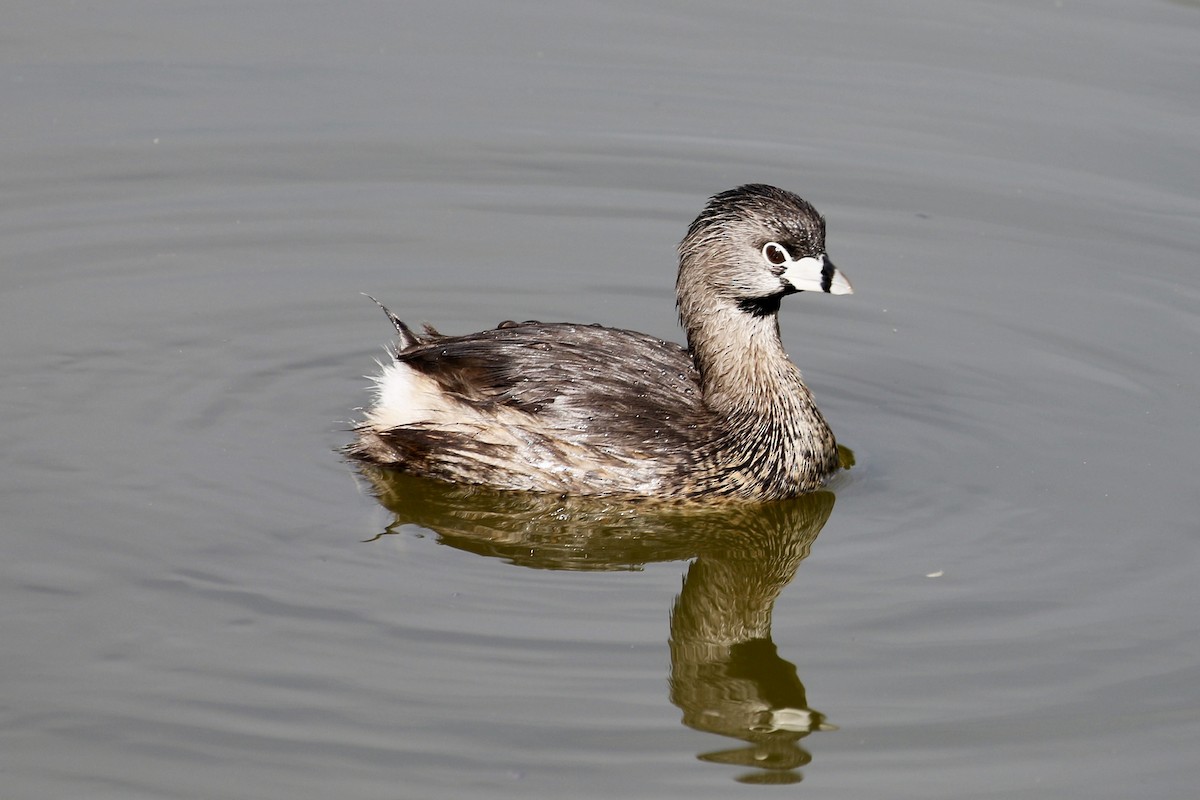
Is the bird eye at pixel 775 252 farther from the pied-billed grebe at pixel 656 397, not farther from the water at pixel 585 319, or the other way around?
the water at pixel 585 319

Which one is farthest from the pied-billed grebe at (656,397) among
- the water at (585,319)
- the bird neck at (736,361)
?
the water at (585,319)

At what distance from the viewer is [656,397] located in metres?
8.48

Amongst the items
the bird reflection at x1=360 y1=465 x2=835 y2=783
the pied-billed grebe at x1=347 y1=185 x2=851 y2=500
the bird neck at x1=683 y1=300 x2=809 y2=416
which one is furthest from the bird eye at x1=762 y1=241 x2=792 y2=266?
the bird reflection at x1=360 y1=465 x2=835 y2=783

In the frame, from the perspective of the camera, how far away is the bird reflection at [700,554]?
682 centimetres

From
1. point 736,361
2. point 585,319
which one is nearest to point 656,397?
point 736,361

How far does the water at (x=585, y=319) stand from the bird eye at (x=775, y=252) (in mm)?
1168

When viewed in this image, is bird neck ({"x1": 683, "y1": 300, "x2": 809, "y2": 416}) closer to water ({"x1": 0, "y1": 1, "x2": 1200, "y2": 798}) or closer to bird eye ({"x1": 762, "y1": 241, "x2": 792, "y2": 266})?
bird eye ({"x1": 762, "y1": 241, "x2": 792, "y2": 266})

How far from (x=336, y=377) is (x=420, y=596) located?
2.54m

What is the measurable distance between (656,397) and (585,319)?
1.93 m

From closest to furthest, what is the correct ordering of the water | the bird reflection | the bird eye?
the water
the bird reflection
the bird eye

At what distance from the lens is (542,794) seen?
604 centimetres

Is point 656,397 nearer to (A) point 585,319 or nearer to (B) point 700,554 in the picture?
(B) point 700,554

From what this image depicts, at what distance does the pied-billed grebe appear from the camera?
8.32 metres

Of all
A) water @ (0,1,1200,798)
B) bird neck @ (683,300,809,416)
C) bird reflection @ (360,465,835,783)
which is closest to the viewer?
water @ (0,1,1200,798)
